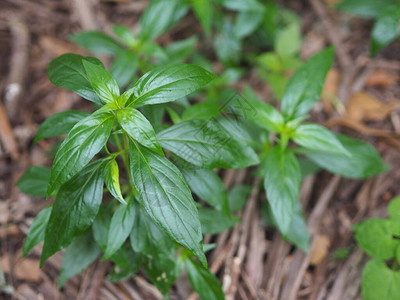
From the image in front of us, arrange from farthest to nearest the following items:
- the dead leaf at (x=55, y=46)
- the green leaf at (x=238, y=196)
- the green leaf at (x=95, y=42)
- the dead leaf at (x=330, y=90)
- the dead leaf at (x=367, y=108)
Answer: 1. the dead leaf at (x=55, y=46)
2. the dead leaf at (x=330, y=90)
3. the dead leaf at (x=367, y=108)
4. the green leaf at (x=95, y=42)
5. the green leaf at (x=238, y=196)

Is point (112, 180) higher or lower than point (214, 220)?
higher

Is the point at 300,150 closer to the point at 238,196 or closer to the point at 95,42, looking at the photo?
the point at 238,196

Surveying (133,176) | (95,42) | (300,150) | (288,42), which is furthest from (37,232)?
(288,42)

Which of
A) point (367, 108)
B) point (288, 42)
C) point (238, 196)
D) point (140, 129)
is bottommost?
point (367, 108)

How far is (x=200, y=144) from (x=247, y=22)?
172 centimetres

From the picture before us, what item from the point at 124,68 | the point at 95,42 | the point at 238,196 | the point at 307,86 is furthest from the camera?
the point at 95,42

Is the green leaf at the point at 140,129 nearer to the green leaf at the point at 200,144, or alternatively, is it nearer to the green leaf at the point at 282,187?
the green leaf at the point at 200,144

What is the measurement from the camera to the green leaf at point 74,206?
1.67 m

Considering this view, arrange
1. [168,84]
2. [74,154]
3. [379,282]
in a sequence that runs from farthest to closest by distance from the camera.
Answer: [379,282], [168,84], [74,154]

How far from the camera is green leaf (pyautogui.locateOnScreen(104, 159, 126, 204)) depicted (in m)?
1.49

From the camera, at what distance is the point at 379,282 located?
79.7 inches

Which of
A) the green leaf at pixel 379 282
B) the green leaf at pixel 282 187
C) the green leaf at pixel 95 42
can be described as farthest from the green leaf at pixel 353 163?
the green leaf at pixel 95 42

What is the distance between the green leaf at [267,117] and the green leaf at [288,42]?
114 centimetres

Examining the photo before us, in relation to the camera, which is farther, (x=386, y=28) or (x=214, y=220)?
(x=386, y=28)
